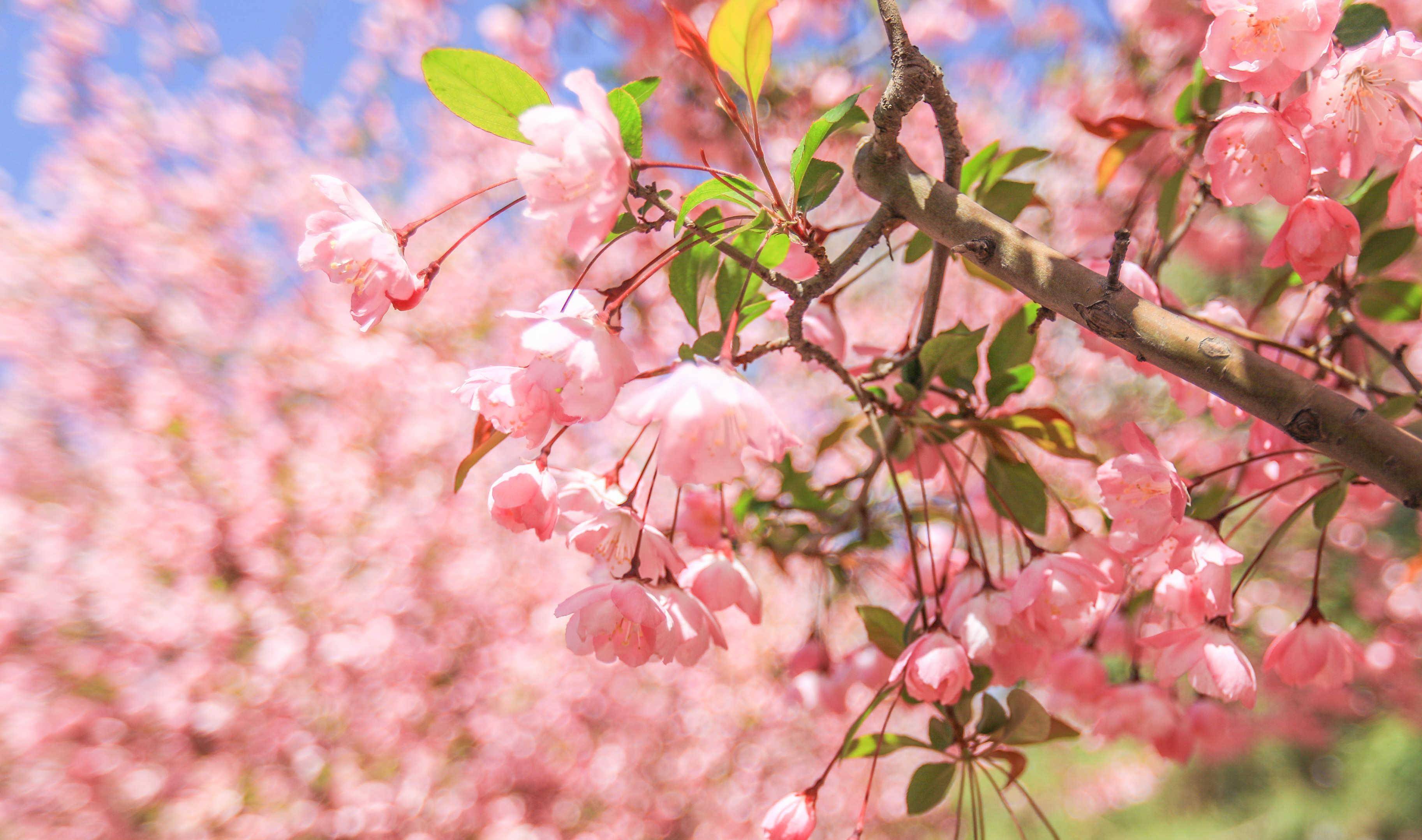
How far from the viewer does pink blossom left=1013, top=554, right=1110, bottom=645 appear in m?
0.58

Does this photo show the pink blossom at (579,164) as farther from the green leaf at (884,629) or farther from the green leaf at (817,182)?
the green leaf at (884,629)

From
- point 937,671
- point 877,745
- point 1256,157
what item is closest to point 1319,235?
point 1256,157

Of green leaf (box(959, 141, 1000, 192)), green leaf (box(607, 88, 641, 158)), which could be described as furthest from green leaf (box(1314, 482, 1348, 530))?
green leaf (box(607, 88, 641, 158))

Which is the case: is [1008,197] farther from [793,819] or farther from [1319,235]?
[793,819]

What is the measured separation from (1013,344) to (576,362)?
1.55ft

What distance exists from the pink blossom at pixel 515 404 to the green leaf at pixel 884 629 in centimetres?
40

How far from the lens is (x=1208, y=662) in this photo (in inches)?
23.0

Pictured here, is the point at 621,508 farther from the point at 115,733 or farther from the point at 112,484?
the point at 112,484

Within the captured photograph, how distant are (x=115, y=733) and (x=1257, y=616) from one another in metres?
4.32

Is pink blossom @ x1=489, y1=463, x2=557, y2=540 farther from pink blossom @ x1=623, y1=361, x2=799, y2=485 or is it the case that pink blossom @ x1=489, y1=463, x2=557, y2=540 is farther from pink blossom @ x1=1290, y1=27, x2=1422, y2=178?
pink blossom @ x1=1290, y1=27, x2=1422, y2=178

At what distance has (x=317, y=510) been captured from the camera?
253 centimetres

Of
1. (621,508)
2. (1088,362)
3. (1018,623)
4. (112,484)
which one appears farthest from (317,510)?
(1088,362)

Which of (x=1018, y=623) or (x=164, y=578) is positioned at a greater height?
(x=164, y=578)

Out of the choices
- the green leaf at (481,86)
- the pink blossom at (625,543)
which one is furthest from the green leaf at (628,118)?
the pink blossom at (625,543)
